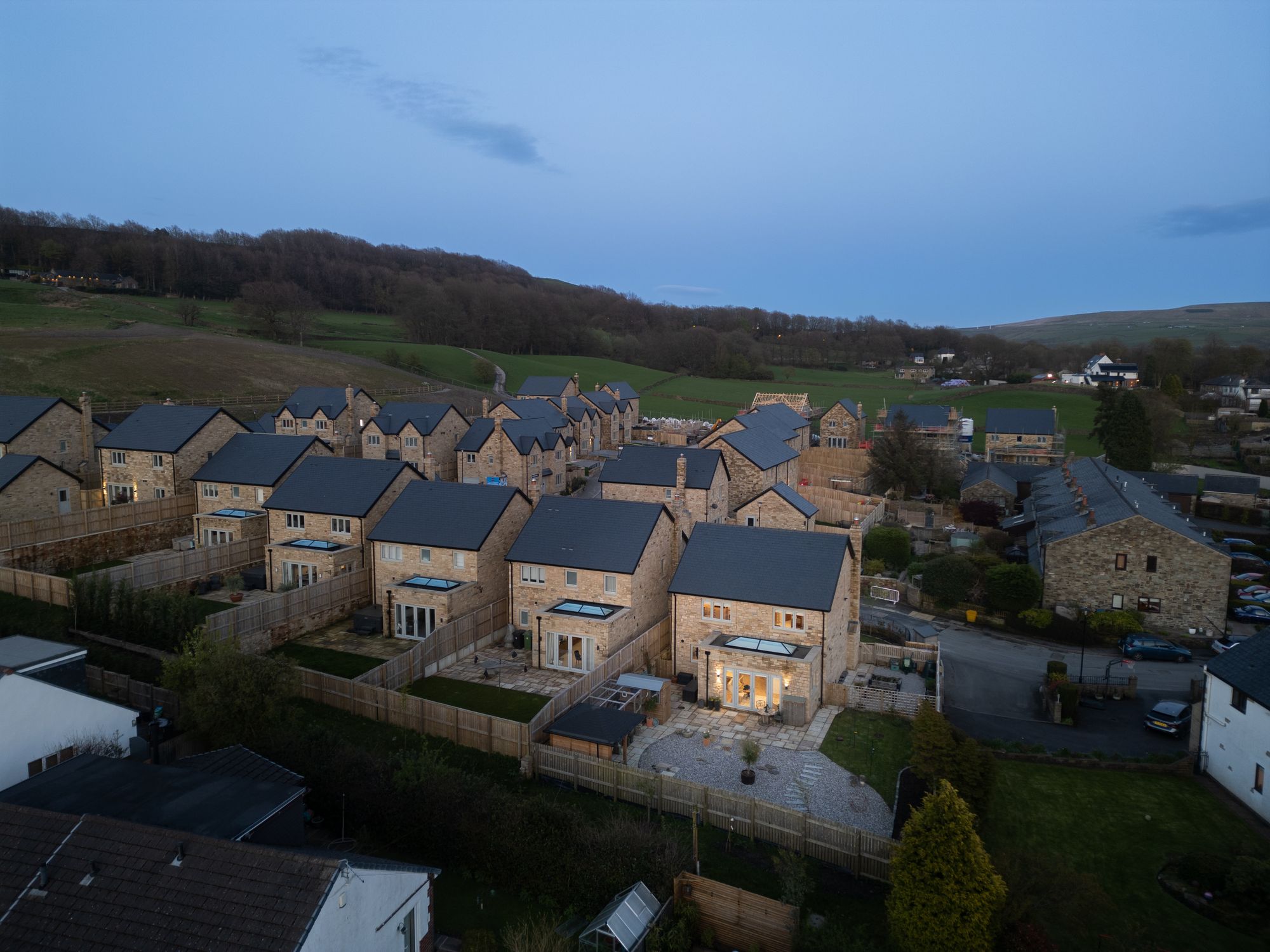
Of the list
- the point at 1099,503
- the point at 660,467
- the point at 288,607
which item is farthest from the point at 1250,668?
the point at 288,607

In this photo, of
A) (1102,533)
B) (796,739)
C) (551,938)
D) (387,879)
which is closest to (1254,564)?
(1102,533)

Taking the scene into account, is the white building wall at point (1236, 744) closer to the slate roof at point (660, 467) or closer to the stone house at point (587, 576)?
the stone house at point (587, 576)

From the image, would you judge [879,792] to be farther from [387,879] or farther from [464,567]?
[464,567]

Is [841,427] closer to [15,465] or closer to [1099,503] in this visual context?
[1099,503]

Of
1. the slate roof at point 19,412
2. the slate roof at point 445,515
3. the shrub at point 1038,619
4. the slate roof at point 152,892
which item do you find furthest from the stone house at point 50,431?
the shrub at point 1038,619

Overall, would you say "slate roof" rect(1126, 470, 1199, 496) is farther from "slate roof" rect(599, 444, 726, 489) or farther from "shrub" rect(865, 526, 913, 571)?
"slate roof" rect(599, 444, 726, 489)

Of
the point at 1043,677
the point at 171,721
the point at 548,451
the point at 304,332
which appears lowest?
the point at 1043,677

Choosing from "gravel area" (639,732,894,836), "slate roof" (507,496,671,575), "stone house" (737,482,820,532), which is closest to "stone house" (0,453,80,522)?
"slate roof" (507,496,671,575)
